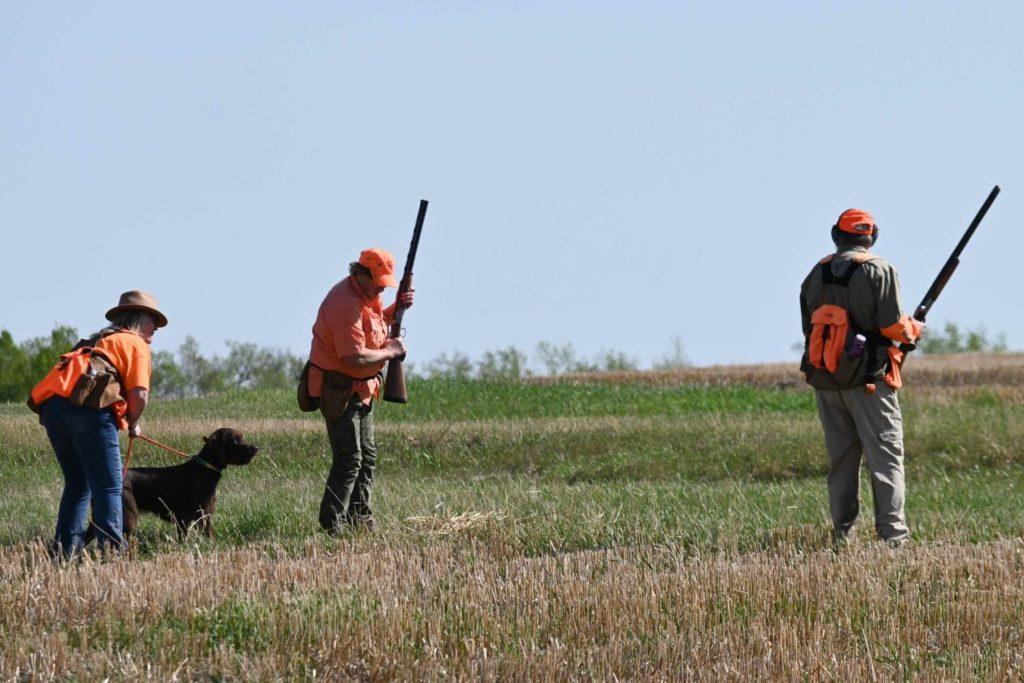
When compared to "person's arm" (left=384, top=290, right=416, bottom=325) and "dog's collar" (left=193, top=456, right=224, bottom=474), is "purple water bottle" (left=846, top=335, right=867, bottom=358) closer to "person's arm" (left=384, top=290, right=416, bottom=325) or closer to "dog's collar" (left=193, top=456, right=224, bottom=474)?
"person's arm" (left=384, top=290, right=416, bottom=325)

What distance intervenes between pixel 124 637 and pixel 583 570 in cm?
282

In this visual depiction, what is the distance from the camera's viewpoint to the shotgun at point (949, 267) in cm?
992

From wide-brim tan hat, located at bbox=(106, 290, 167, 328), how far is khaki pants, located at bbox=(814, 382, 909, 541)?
442cm

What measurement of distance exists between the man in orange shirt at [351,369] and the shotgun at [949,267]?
3712mm

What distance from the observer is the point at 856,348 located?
9.01m

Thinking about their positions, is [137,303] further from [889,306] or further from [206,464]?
[889,306]

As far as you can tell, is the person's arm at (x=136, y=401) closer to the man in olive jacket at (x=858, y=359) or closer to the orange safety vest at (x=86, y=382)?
the orange safety vest at (x=86, y=382)

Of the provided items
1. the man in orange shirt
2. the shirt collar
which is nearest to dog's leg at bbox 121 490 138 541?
the man in orange shirt

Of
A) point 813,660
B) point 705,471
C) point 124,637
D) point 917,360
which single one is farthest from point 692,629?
point 917,360

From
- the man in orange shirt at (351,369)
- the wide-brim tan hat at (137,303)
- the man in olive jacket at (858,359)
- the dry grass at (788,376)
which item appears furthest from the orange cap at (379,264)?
the dry grass at (788,376)

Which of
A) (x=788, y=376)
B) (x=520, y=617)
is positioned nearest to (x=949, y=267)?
(x=520, y=617)

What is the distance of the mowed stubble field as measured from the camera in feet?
19.7

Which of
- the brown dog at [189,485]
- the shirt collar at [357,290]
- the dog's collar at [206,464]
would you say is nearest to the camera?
the shirt collar at [357,290]

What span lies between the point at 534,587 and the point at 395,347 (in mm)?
2998
